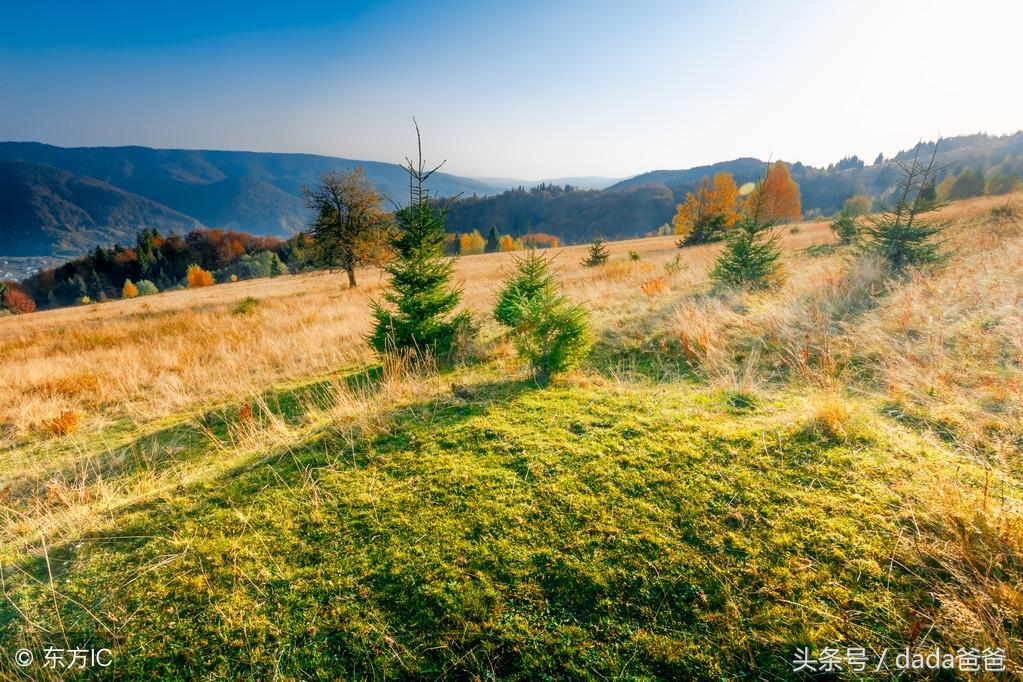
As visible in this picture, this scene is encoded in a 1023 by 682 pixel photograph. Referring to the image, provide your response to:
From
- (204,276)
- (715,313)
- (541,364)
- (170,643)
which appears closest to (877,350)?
(715,313)

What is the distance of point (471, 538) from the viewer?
2631 mm

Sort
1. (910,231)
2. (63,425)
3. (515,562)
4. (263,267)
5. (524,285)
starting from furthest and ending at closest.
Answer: (263,267) < (910,231) < (524,285) < (63,425) < (515,562)

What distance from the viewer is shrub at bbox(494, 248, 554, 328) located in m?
5.96

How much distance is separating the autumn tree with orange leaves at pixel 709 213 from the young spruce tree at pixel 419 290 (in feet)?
80.7

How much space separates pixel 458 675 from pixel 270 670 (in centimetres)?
95

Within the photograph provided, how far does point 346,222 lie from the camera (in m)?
25.1

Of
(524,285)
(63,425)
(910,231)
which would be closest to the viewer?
(63,425)

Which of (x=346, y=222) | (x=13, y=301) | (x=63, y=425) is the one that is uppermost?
(x=346, y=222)

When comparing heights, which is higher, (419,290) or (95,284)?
(419,290)

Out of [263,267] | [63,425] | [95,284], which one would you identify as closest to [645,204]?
[263,267]

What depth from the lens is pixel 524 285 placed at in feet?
21.4

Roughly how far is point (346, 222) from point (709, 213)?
27790 mm

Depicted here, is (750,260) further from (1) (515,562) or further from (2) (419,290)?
(1) (515,562)

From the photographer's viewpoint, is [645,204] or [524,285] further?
[645,204]
